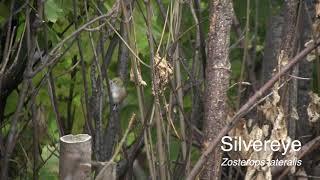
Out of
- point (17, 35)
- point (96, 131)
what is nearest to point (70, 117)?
point (17, 35)

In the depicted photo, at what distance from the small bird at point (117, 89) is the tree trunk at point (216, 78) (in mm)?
384

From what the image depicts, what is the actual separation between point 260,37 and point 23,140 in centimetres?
103

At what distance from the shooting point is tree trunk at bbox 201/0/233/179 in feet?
4.26

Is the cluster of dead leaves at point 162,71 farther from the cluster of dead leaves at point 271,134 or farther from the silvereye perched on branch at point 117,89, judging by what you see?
the silvereye perched on branch at point 117,89

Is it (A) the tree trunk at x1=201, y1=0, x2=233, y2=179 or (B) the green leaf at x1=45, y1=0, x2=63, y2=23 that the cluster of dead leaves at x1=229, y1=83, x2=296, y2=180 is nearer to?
(A) the tree trunk at x1=201, y1=0, x2=233, y2=179

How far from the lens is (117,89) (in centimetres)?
165

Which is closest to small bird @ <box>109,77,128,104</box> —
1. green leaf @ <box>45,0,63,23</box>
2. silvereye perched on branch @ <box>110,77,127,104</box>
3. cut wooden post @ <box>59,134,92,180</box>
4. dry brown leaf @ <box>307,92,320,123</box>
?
silvereye perched on branch @ <box>110,77,127,104</box>

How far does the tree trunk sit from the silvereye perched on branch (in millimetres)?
384

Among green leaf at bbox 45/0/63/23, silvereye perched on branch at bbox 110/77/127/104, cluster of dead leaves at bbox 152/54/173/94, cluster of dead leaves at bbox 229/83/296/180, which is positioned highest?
green leaf at bbox 45/0/63/23

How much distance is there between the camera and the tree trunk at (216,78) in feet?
4.26

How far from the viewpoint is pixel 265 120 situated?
1533mm

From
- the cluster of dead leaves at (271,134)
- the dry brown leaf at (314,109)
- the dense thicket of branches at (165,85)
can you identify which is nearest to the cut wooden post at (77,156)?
the dense thicket of branches at (165,85)

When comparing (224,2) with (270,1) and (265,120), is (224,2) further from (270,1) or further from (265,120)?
(270,1)

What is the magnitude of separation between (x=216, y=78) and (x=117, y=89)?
42 cm
